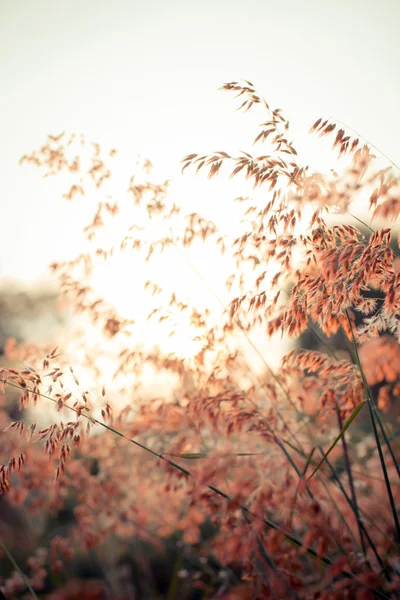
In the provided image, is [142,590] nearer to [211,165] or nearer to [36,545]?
[36,545]

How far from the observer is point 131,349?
3.71 meters

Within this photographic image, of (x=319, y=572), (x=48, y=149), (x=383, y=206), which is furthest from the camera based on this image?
(x=48, y=149)

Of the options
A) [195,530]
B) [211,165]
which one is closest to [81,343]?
[195,530]

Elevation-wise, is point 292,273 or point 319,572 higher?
point 292,273

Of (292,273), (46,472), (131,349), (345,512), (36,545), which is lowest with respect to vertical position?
(36,545)

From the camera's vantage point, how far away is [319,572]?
3.07 m

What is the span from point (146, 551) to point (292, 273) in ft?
20.5

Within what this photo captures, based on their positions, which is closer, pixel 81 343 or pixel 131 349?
pixel 131 349

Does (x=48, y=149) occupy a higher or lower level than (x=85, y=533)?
higher

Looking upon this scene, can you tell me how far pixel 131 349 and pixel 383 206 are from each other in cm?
229

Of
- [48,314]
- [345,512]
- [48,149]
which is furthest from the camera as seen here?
[48,314]

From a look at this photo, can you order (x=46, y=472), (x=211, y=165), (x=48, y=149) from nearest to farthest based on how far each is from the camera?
(x=211, y=165), (x=48, y=149), (x=46, y=472)

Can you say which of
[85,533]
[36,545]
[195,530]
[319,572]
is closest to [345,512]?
[319,572]

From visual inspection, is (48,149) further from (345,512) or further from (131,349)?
(345,512)
